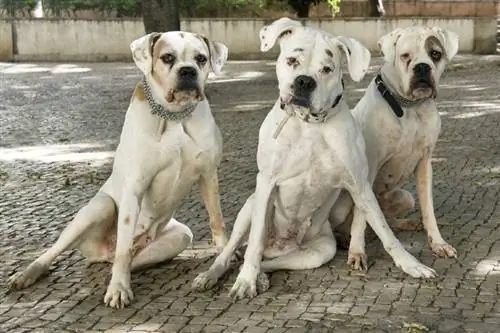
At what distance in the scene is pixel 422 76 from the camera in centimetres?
645

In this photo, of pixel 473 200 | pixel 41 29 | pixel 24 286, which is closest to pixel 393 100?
pixel 473 200

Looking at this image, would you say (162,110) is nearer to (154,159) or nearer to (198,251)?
(154,159)

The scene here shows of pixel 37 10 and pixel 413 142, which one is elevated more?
pixel 37 10

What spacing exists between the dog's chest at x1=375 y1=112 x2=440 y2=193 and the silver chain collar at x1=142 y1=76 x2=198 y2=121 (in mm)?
1664

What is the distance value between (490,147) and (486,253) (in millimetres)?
4906

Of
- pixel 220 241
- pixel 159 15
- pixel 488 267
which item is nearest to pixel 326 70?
pixel 220 241

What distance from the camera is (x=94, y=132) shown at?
13320 millimetres

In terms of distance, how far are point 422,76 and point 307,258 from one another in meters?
1.59

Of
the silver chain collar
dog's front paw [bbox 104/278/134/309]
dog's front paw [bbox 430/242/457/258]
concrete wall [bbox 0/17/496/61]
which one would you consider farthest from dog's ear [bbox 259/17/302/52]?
concrete wall [bbox 0/17/496/61]

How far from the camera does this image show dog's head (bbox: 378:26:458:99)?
6465 millimetres

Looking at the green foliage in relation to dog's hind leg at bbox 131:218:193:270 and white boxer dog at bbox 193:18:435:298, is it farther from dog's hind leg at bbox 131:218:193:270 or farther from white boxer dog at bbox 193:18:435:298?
white boxer dog at bbox 193:18:435:298

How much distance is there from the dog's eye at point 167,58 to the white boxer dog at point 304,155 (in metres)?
0.63

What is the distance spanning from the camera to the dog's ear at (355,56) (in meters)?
5.87

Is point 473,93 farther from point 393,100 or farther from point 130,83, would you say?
point 393,100
